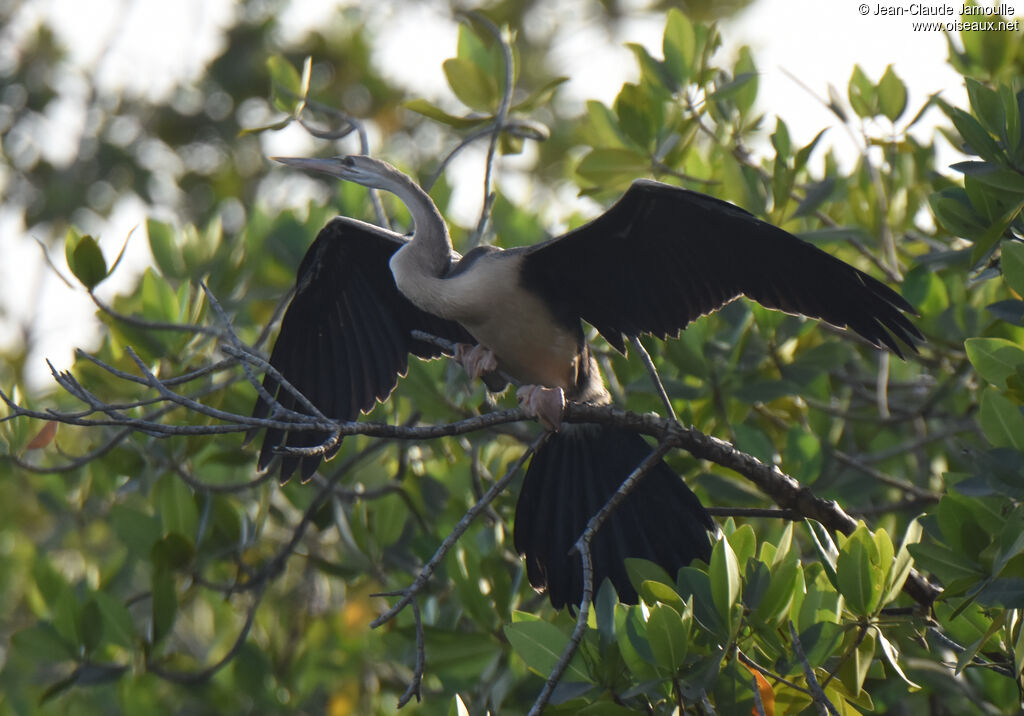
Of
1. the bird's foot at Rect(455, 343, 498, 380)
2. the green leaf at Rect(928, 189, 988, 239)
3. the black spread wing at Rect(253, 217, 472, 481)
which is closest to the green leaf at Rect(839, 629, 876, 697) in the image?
the green leaf at Rect(928, 189, 988, 239)

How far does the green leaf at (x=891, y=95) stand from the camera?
3.45 m

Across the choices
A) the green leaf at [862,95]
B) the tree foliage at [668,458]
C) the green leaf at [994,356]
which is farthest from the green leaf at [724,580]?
the green leaf at [862,95]

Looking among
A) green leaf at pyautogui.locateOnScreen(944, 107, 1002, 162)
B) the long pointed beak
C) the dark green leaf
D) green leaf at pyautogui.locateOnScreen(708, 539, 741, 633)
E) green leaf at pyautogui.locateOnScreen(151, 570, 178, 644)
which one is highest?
green leaf at pyautogui.locateOnScreen(944, 107, 1002, 162)

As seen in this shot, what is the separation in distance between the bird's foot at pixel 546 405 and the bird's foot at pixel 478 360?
0.36 meters

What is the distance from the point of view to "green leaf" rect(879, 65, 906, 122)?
3447 mm

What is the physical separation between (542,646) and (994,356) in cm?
115

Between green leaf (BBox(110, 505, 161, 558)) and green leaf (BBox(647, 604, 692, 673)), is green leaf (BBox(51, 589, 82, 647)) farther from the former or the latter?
green leaf (BBox(647, 604, 692, 673))

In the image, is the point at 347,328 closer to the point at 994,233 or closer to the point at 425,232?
the point at 425,232

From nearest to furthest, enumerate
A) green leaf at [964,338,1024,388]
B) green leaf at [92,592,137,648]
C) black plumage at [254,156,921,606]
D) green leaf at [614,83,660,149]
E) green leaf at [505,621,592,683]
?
green leaf at [505,621,592,683] → green leaf at [964,338,1024,388] → black plumage at [254,156,921,606] → green leaf at [92,592,137,648] → green leaf at [614,83,660,149]

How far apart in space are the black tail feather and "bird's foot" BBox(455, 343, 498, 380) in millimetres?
313

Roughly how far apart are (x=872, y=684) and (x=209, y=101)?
20.7ft

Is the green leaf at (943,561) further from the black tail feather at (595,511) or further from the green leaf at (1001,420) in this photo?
the black tail feather at (595,511)

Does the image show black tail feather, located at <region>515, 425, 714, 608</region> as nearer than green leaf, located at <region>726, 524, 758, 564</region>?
No

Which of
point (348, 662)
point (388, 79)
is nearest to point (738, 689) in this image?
point (348, 662)
